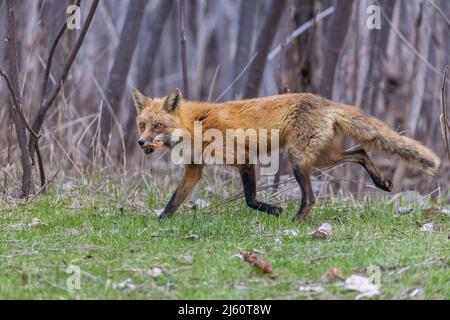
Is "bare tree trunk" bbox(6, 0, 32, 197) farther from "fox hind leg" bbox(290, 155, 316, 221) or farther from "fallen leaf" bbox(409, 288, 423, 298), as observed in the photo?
"fallen leaf" bbox(409, 288, 423, 298)

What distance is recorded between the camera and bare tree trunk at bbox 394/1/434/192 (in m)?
13.3

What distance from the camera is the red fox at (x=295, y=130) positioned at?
770 centimetres

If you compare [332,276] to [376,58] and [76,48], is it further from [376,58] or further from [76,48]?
[376,58]

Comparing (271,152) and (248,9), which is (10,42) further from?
(248,9)

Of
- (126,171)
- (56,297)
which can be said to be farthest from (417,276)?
(126,171)

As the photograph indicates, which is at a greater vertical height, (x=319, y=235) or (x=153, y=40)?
(x=153, y=40)

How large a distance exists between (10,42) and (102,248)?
11.0 ft

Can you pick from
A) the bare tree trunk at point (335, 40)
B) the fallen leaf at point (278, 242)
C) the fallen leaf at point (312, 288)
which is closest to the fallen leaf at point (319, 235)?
the fallen leaf at point (278, 242)

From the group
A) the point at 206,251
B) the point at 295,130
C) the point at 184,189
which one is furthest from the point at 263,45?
the point at 206,251

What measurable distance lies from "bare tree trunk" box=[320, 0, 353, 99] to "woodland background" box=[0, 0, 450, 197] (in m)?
0.02

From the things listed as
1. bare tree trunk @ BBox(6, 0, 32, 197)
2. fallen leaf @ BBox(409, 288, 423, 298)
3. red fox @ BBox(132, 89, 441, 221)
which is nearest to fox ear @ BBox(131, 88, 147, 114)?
red fox @ BBox(132, 89, 441, 221)

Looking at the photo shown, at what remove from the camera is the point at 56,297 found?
516 cm

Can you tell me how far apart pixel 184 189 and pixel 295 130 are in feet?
4.37

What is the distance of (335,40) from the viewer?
10742 millimetres
